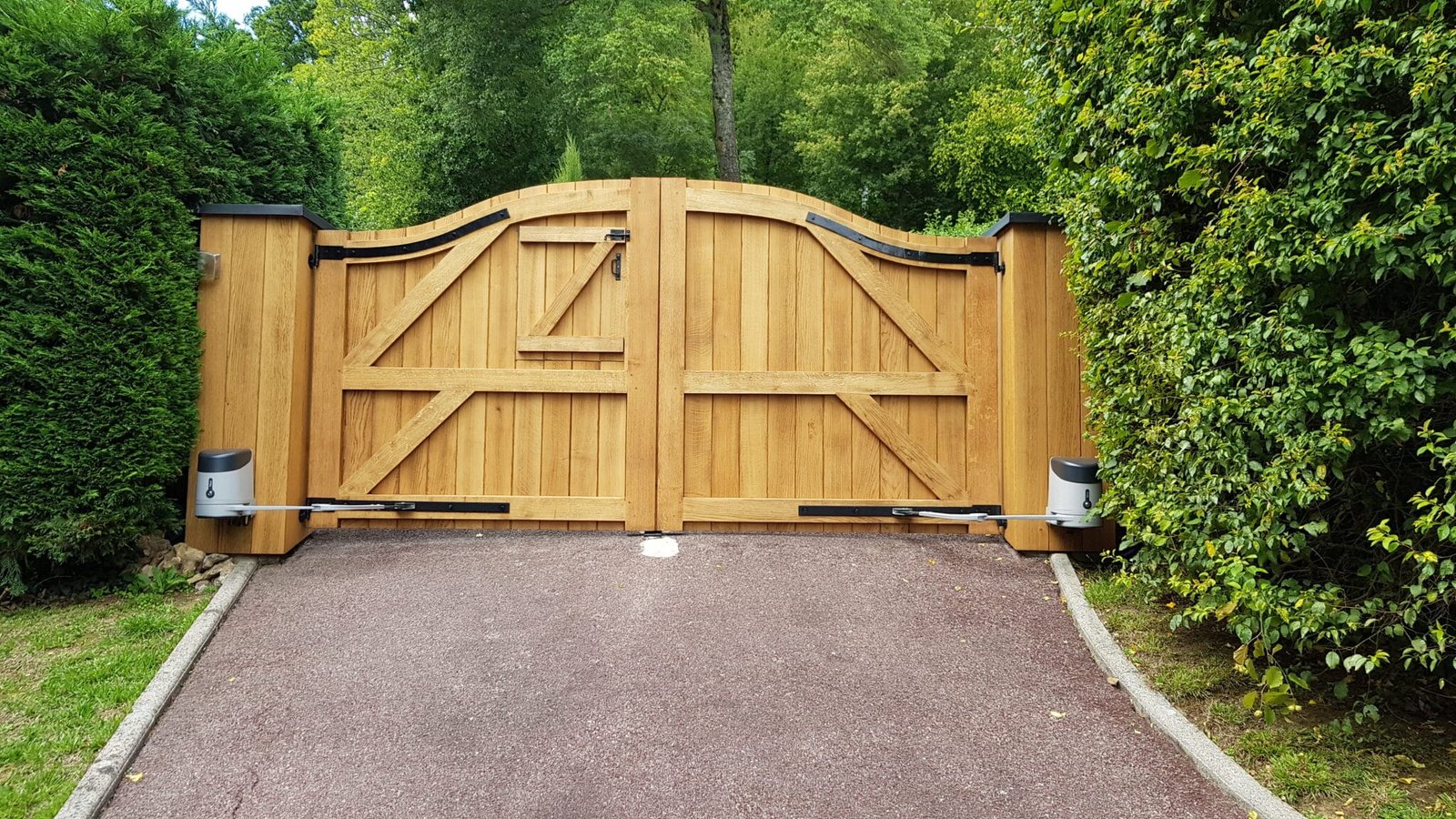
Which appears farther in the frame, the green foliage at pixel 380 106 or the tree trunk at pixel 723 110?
the green foliage at pixel 380 106

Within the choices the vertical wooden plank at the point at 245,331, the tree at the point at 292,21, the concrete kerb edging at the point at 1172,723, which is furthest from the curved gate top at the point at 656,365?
the tree at the point at 292,21

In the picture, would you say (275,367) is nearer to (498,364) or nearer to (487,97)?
(498,364)

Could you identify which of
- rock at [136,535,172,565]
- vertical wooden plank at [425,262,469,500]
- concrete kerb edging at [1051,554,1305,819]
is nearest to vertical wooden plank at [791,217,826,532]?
concrete kerb edging at [1051,554,1305,819]

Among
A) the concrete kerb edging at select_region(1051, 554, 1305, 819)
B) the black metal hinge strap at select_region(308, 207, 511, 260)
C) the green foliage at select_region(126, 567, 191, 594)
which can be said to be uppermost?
the black metal hinge strap at select_region(308, 207, 511, 260)

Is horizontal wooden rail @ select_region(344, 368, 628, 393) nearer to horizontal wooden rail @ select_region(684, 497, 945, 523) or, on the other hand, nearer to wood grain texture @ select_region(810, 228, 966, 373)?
horizontal wooden rail @ select_region(684, 497, 945, 523)

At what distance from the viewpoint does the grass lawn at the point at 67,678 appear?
7.73 ft

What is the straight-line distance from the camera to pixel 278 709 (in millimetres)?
2785

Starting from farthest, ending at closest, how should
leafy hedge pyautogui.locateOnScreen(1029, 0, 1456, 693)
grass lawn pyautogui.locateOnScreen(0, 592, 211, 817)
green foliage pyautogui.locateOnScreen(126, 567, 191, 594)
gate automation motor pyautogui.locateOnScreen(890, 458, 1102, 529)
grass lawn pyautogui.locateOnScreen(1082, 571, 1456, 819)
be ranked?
gate automation motor pyautogui.locateOnScreen(890, 458, 1102, 529) → green foliage pyautogui.locateOnScreen(126, 567, 191, 594) → grass lawn pyautogui.locateOnScreen(0, 592, 211, 817) → grass lawn pyautogui.locateOnScreen(1082, 571, 1456, 819) → leafy hedge pyautogui.locateOnScreen(1029, 0, 1456, 693)

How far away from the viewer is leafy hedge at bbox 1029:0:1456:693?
83.6 inches

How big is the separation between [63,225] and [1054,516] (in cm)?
501

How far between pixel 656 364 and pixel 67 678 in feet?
9.50

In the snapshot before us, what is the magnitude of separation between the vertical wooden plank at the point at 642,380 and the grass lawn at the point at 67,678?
218 centimetres

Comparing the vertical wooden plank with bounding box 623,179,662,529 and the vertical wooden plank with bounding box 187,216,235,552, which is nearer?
the vertical wooden plank with bounding box 187,216,235,552

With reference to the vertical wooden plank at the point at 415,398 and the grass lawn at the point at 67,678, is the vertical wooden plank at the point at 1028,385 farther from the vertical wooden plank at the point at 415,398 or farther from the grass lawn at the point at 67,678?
the grass lawn at the point at 67,678
